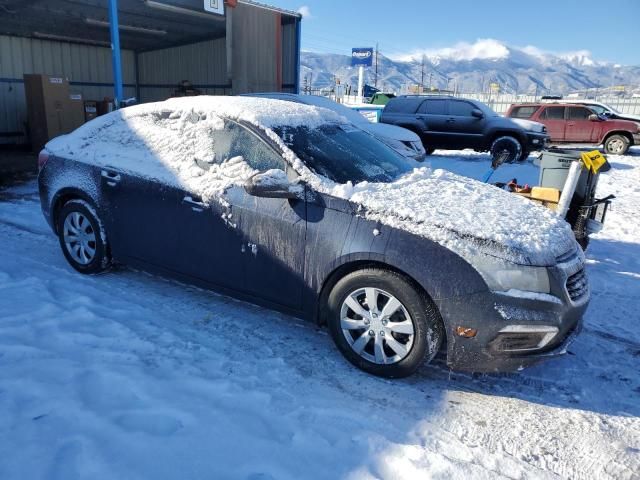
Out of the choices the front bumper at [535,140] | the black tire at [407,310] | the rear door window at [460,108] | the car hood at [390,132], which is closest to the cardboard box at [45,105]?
the car hood at [390,132]

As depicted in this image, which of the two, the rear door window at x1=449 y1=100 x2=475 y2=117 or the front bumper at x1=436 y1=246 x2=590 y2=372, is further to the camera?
the rear door window at x1=449 y1=100 x2=475 y2=117

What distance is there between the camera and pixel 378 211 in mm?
2918

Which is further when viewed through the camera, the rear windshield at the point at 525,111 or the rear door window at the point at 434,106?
the rear windshield at the point at 525,111

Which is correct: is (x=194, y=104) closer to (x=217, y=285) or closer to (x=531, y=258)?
(x=217, y=285)

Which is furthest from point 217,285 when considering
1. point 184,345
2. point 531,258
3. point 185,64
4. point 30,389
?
point 185,64

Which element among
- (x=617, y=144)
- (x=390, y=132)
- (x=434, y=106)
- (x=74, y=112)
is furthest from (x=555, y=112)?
(x=74, y=112)

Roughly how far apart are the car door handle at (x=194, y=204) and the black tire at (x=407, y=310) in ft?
3.86

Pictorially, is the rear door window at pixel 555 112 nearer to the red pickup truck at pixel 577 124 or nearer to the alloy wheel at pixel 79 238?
the red pickup truck at pixel 577 124

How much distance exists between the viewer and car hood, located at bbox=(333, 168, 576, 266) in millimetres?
2709

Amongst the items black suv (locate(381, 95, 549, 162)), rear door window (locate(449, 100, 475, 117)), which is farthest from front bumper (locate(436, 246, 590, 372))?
rear door window (locate(449, 100, 475, 117))

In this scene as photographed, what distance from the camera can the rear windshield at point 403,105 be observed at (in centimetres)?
1362

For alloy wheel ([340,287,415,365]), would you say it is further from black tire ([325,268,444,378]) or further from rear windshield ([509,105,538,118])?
rear windshield ([509,105,538,118])

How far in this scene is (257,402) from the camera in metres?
2.69

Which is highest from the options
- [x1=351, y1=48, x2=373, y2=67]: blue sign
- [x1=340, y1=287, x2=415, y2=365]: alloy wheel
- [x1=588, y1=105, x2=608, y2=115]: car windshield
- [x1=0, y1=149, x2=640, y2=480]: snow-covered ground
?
[x1=351, y1=48, x2=373, y2=67]: blue sign
